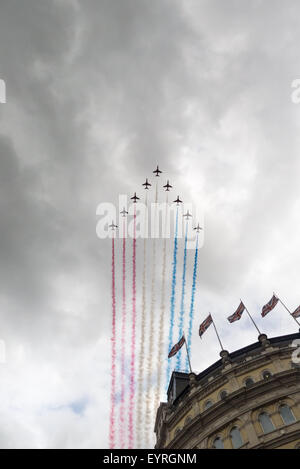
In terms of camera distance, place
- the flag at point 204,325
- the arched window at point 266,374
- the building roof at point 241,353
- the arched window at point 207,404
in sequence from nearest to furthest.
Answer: the arched window at point 266,374 → the arched window at point 207,404 → the building roof at point 241,353 → the flag at point 204,325

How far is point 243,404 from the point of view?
32344mm

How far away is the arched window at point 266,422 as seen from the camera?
29.8 m

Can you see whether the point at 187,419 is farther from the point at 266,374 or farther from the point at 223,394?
the point at 266,374

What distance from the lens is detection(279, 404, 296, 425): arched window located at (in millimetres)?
29634

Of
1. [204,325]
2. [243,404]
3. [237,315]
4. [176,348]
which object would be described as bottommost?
[243,404]

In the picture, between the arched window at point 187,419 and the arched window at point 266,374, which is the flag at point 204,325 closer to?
the arched window at point 266,374

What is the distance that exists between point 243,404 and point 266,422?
258 cm

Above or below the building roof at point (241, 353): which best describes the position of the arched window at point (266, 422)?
below

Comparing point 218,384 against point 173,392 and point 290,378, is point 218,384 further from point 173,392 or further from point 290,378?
point 173,392

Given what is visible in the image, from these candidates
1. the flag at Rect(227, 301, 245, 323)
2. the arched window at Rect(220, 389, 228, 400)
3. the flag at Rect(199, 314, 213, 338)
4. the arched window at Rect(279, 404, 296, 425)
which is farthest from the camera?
the flag at Rect(199, 314, 213, 338)

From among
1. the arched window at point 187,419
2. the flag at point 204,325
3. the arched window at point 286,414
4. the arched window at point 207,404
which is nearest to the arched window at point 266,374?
the arched window at point 286,414

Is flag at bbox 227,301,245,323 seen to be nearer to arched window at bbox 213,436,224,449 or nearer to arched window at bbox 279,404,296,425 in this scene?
arched window at bbox 279,404,296,425

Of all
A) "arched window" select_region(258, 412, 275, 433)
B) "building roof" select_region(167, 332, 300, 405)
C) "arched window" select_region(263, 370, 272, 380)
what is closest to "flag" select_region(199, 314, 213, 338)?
"building roof" select_region(167, 332, 300, 405)

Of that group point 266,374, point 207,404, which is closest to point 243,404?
point 266,374
